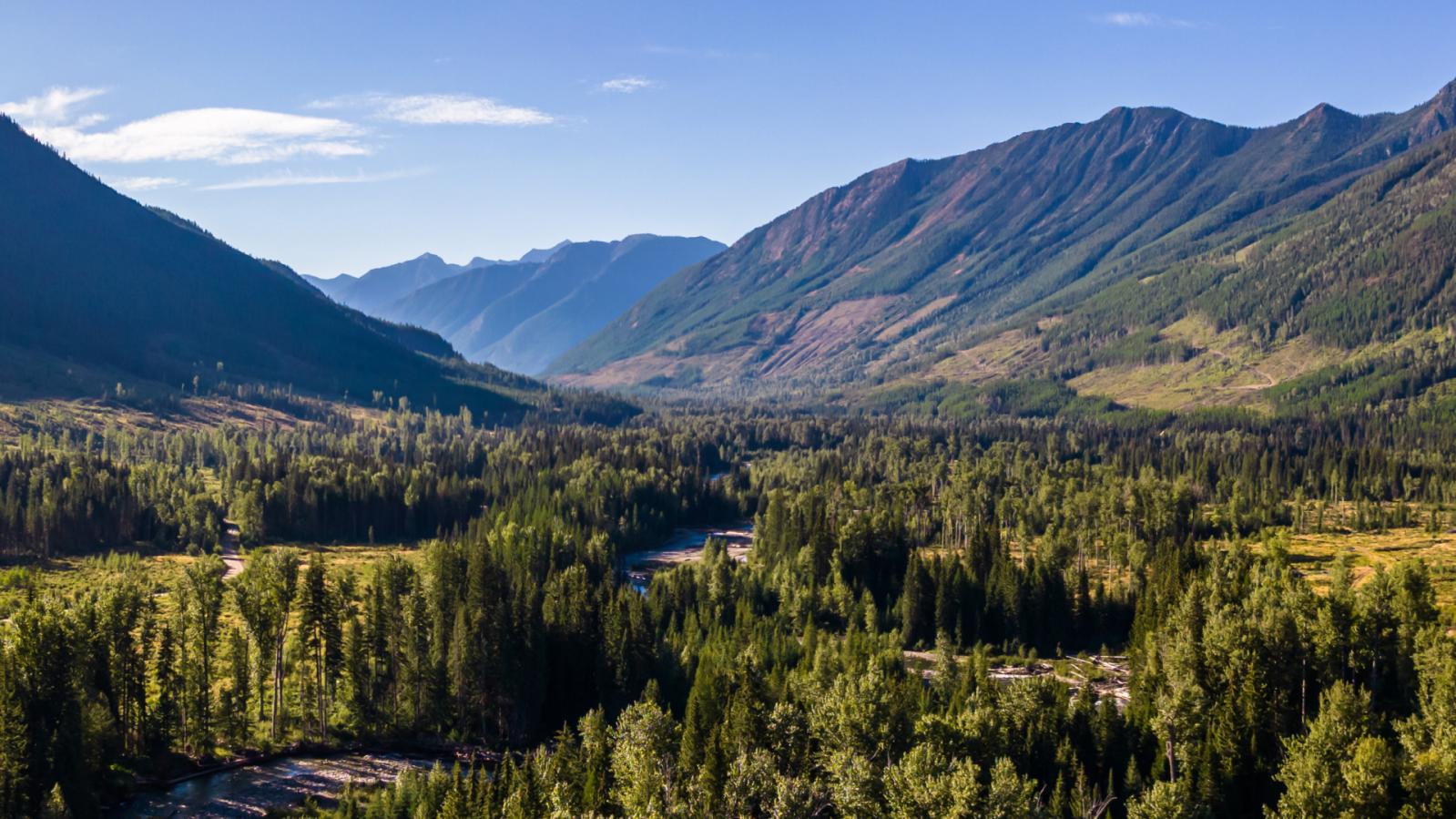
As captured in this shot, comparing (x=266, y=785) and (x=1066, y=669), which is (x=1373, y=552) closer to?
(x=1066, y=669)

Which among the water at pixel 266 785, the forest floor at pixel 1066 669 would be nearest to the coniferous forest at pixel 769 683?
the forest floor at pixel 1066 669

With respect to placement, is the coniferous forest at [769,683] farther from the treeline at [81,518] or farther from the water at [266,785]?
the treeline at [81,518]

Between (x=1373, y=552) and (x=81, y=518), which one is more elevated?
(x=81, y=518)

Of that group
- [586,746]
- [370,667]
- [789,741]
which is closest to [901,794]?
[789,741]

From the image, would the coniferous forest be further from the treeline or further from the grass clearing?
the treeline

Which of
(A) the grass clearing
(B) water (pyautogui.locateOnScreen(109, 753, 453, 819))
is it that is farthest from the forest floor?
(B) water (pyautogui.locateOnScreen(109, 753, 453, 819))

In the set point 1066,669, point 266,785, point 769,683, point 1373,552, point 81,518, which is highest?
point 81,518

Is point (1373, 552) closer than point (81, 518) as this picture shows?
Yes

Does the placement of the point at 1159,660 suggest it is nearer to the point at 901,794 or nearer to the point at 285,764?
the point at 901,794

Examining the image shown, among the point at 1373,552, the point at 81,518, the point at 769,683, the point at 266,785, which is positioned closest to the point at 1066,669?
the point at 769,683
